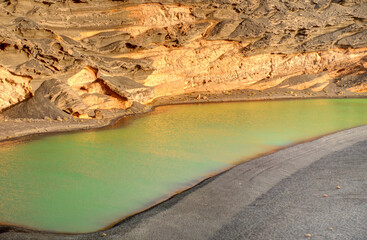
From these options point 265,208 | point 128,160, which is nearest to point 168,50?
point 128,160

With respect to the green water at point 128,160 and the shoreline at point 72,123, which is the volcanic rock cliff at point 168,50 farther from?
the green water at point 128,160

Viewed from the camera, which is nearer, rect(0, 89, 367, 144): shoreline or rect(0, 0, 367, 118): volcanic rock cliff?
rect(0, 89, 367, 144): shoreline

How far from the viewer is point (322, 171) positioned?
8.34m

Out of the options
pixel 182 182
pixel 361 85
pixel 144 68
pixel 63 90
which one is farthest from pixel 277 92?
pixel 182 182

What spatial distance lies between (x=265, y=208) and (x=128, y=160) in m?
5.14

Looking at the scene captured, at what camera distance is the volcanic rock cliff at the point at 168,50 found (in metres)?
15.8

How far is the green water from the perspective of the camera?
6.98 metres

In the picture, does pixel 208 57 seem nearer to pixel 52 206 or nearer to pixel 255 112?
pixel 255 112

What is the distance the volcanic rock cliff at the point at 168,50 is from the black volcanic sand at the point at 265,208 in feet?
33.3

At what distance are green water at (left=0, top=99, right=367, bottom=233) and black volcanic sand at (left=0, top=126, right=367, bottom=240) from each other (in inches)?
30.3

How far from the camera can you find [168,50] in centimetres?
Answer: 2289

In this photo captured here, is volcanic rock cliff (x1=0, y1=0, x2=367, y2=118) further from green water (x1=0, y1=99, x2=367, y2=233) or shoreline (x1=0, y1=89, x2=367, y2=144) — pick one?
green water (x1=0, y1=99, x2=367, y2=233)

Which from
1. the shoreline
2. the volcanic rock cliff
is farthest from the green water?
the volcanic rock cliff

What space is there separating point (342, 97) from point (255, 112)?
10.2 m
